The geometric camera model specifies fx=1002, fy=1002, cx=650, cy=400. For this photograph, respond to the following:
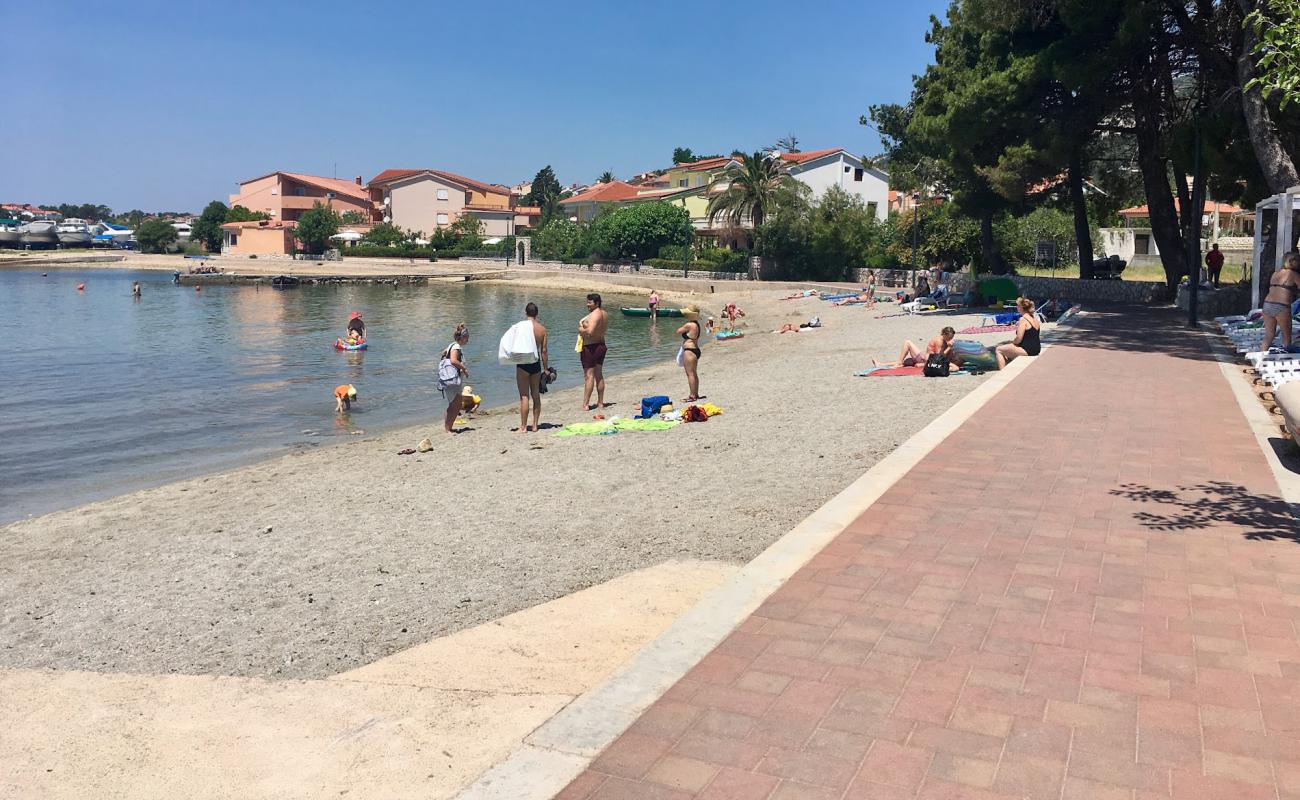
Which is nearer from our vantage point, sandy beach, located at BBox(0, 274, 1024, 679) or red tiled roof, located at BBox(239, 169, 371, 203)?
sandy beach, located at BBox(0, 274, 1024, 679)

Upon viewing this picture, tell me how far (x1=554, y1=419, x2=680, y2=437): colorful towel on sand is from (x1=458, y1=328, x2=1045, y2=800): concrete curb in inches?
205

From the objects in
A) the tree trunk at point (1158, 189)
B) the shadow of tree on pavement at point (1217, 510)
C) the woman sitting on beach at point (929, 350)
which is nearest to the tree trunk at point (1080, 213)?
the tree trunk at point (1158, 189)

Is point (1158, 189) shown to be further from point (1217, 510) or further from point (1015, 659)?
point (1015, 659)

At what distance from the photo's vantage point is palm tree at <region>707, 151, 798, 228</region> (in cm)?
5994

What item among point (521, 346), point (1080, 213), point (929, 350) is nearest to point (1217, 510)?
point (929, 350)

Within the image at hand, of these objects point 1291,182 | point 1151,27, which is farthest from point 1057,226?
point 1291,182

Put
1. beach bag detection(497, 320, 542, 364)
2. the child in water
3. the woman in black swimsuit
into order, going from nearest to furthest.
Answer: beach bag detection(497, 320, 542, 364)
the woman in black swimsuit
the child in water

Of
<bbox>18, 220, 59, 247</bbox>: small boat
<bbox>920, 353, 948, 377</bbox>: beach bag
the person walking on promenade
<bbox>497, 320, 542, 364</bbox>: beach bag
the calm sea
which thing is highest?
<bbox>18, 220, 59, 247</bbox>: small boat

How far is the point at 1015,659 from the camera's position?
4.87 metres

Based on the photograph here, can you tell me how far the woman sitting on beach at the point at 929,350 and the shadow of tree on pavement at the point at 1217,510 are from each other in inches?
280

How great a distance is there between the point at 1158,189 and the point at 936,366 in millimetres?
16105

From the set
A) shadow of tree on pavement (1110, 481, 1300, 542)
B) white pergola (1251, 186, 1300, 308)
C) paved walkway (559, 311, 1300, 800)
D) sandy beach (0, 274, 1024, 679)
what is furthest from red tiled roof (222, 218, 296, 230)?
paved walkway (559, 311, 1300, 800)

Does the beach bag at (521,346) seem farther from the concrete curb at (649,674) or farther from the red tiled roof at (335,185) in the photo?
the red tiled roof at (335,185)

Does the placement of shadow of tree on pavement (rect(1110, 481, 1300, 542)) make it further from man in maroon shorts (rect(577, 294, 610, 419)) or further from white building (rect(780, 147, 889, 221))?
white building (rect(780, 147, 889, 221))
